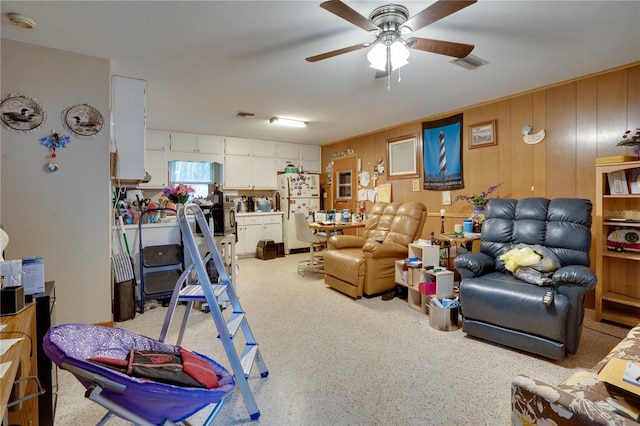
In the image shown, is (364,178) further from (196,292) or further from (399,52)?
(196,292)

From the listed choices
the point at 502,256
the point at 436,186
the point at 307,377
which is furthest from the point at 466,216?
the point at 307,377

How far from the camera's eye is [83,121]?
2602 mm

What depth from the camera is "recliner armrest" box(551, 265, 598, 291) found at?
2.06m

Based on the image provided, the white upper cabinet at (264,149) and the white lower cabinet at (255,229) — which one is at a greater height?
the white upper cabinet at (264,149)

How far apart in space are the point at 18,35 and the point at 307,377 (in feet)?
10.7

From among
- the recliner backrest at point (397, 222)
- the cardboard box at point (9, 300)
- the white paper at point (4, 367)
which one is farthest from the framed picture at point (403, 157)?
the white paper at point (4, 367)

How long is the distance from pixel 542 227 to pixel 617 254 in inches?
32.2

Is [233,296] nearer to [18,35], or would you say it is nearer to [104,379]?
[104,379]

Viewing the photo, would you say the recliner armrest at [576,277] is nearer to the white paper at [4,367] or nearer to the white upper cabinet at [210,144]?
the white paper at [4,367]

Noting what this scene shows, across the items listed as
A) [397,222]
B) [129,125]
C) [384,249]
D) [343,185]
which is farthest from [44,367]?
[343,185]

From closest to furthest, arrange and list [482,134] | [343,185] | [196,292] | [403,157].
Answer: [196,292], [482,134], [403,157], [343,185]

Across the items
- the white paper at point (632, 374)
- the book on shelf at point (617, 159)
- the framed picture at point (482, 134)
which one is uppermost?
the framed picture at point (482, 134)

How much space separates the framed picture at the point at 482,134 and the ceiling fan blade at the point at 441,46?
2263mm

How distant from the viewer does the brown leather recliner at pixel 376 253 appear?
3492 mm
